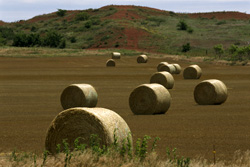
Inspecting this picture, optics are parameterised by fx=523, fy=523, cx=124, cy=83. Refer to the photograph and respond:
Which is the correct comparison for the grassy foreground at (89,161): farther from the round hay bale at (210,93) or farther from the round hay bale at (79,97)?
the round hay bale at (210,93)

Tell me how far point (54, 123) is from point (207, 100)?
48.9ft

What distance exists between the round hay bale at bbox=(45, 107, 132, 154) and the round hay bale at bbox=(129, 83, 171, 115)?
9898mm

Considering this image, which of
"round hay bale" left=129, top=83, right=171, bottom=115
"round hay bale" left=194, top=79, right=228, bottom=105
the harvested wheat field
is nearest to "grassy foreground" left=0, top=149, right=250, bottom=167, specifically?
the harvested wheat field

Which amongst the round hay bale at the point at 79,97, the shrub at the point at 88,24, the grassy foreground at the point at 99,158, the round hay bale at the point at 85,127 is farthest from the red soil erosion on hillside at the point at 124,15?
the grassy foreground at the point at 99,158

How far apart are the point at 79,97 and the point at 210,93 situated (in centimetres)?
670

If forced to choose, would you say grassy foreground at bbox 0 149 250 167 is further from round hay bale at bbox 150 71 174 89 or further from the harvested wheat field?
round hay bale at bbox 150 71 174 89

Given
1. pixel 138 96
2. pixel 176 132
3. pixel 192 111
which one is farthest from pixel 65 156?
pixel 192 111

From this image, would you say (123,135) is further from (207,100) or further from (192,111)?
(207,100)

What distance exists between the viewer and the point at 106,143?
37.6ft

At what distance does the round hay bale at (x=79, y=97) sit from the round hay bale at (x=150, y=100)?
2215 millimetres

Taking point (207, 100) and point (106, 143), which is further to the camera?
point (207, 100)

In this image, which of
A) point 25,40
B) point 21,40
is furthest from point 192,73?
point 21,40

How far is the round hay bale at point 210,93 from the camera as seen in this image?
84.8ft

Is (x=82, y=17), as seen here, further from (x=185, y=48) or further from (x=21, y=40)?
(x=185, y=48)
